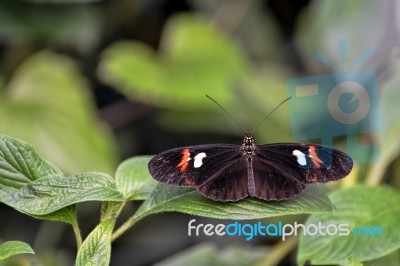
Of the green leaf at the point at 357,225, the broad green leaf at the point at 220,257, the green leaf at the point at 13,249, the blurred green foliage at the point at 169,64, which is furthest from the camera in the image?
the blurred green foliage at the point at 169,64

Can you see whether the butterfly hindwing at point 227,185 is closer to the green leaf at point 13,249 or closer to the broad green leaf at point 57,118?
the green leaf at point 13,249

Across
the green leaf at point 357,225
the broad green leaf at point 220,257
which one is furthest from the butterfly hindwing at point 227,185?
the broad green leaf at point 220,257

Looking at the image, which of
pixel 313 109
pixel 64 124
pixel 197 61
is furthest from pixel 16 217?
pixel 313 109

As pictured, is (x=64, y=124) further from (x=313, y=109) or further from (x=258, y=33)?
(x=258, y=33)

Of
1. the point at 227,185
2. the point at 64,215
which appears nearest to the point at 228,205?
the point at 227,185

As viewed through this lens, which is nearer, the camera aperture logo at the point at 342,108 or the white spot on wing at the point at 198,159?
the white spot on wing at the point at 198,159

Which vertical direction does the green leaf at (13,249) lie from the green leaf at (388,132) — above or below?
below

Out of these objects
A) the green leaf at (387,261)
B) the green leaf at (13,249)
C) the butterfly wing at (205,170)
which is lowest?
the green leaf at (13,249)
